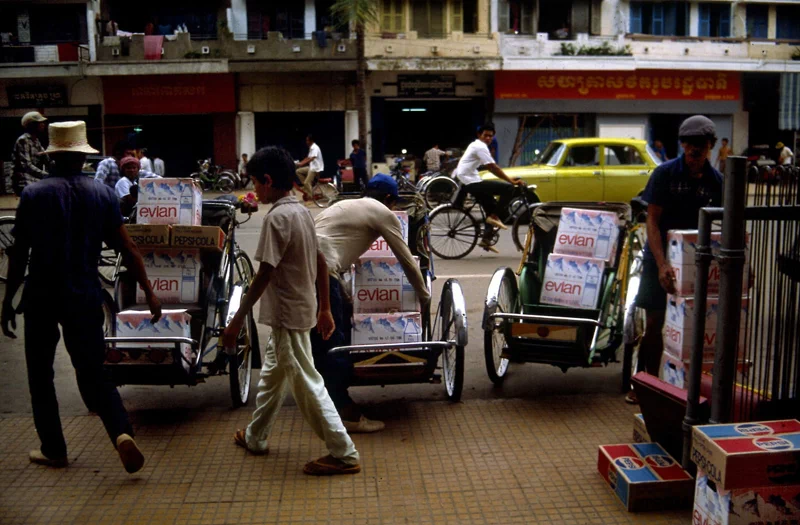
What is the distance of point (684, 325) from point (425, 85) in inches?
952

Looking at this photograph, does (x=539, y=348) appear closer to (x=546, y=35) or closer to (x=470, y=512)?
(x=470, y=512)

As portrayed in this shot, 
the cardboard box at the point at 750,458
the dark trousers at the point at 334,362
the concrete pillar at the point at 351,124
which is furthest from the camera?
the concrete pillar at the point at 351,124

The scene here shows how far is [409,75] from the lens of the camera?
27297 millimetres

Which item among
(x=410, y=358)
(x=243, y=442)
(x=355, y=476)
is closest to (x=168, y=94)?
(x=410, y=358)

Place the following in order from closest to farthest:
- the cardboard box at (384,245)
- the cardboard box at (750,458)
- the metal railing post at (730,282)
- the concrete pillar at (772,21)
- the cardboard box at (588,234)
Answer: the cardboard box at (750,458), the metal railing post at (730,282), the cardboard box at (384,245), the cardboard box at (588,234), the concrete pillar at (772,21)

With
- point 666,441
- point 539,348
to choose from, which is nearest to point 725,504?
point 666,441

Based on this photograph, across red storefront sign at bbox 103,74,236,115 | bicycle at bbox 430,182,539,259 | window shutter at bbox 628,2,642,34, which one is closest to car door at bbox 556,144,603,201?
bicycle at bbox 430,182,539,259

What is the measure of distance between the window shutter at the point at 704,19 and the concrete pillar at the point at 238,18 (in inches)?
622

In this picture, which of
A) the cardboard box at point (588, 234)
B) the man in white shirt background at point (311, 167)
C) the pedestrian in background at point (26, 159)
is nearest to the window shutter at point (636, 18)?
the man in white shirt background at point (311, 167)

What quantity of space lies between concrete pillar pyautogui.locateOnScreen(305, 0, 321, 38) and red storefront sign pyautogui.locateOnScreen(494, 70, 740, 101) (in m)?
6.42

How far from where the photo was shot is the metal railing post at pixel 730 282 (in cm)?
324

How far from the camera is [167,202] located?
5230mm

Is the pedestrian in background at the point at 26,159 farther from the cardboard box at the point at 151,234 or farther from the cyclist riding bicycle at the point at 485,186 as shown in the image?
the cyclist riding bicycle at the point at 485,186

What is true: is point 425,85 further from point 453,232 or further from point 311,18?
point 453,232
